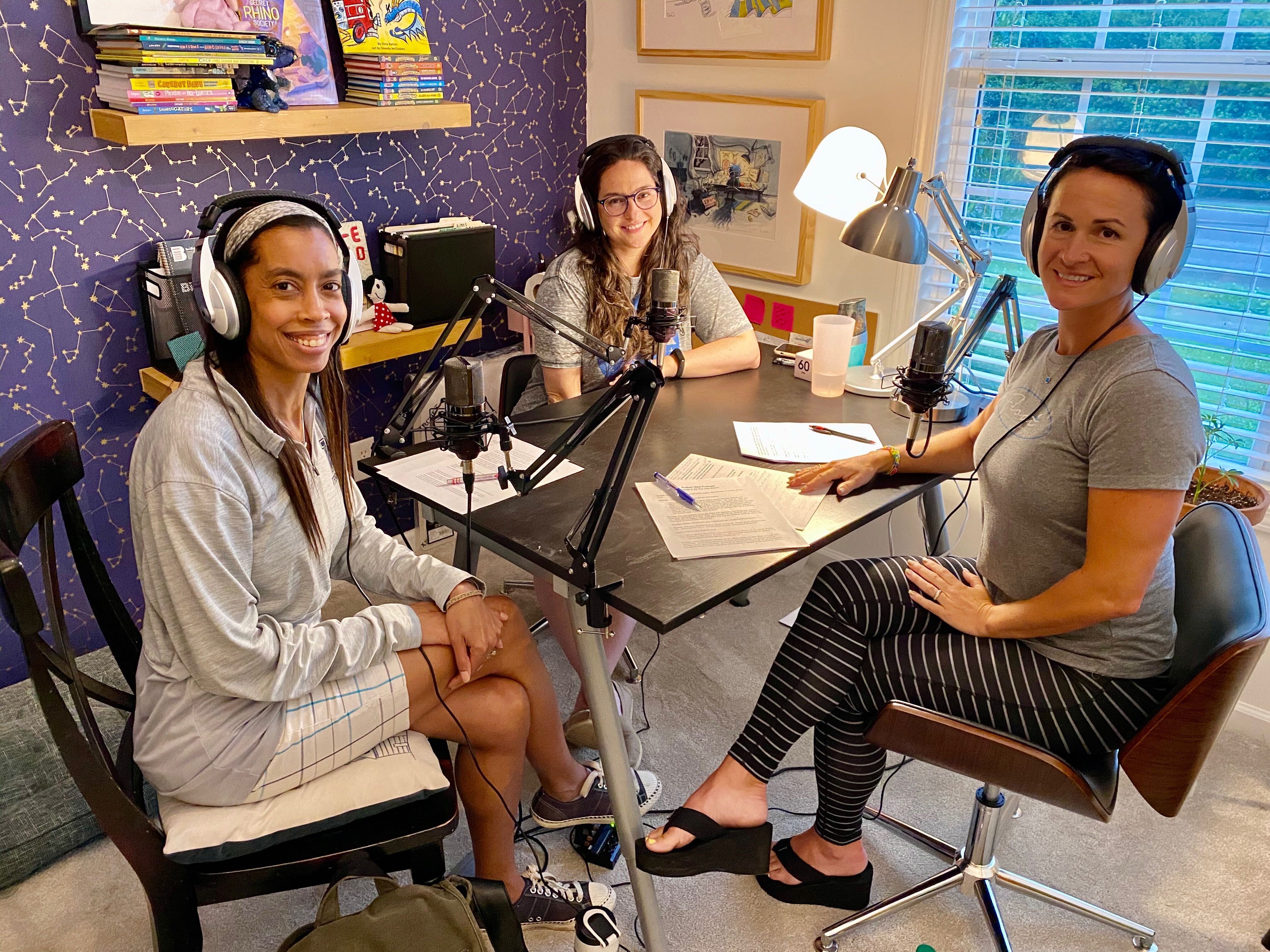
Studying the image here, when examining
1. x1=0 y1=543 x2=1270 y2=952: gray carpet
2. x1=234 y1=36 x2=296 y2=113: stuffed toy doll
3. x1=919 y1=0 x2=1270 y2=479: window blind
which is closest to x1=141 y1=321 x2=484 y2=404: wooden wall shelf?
x1=234 y1=36 x2=296 y2=113: stuffed toy doll

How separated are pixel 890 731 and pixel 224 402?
43.7 inches

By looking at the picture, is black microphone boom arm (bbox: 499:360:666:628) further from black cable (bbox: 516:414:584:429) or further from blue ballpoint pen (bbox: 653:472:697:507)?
black cable (bbox: 516:414:584:429)

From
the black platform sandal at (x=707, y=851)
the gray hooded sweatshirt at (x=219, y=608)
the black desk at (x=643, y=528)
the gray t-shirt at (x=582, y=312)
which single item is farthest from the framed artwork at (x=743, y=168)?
the gray hooded sweatshirt at (x=219, y=608)

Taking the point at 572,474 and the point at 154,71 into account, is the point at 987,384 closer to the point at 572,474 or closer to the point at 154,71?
the point at 572,474

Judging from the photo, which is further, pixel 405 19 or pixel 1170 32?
pixel 405 19

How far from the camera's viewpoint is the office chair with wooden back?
1277 millimetres

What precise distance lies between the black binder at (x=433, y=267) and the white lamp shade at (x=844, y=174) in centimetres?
99

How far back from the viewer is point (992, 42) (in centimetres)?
243

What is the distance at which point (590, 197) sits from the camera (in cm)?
232

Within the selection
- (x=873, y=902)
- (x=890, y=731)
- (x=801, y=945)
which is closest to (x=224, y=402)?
(x=890, y=731)

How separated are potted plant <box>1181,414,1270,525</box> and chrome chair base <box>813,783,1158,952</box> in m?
0.88

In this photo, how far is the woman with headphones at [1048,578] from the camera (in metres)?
1.34

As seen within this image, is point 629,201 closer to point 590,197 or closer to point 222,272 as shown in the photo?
point 590,197

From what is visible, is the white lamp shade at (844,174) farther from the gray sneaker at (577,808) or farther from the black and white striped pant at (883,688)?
the gray sneaker at (577,808)
